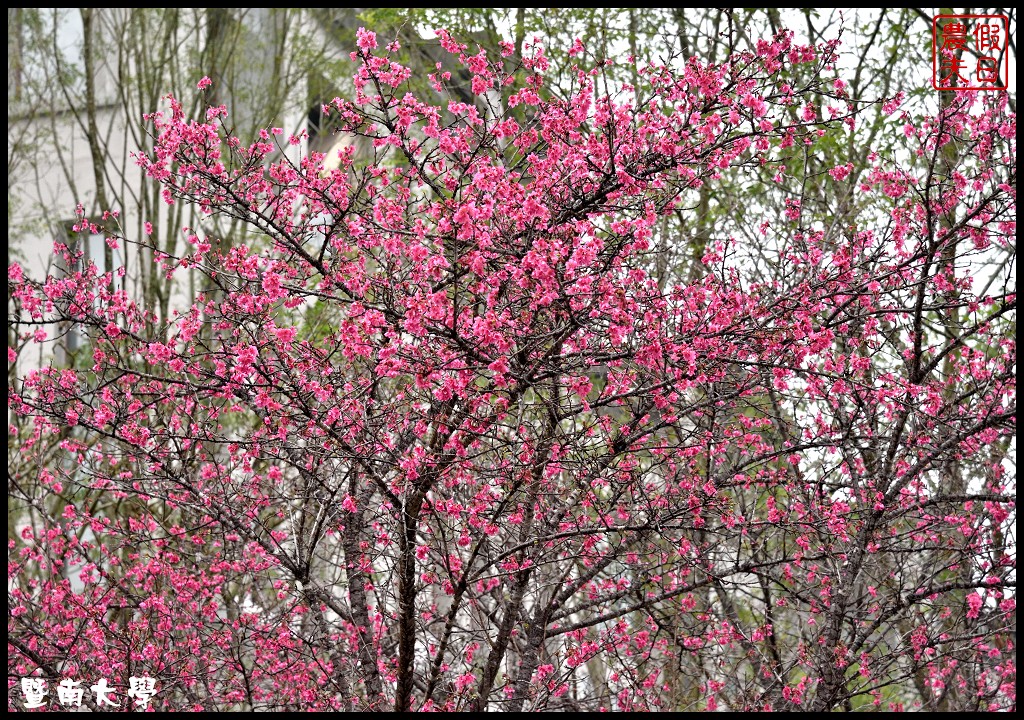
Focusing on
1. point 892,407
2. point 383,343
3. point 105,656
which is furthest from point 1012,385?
point 105,656

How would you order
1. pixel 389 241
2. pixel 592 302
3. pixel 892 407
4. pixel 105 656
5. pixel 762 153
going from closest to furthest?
pixel 592 302, pixel 389 241, pixel 762 153, pixel 892 407, pixel 105 656

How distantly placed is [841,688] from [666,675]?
282cm

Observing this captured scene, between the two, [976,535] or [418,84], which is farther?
[418,84]

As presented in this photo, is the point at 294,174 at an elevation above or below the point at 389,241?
above

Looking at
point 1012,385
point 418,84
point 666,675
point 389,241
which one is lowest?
point 666,675

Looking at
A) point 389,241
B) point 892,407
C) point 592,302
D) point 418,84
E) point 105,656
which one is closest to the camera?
point 592,302

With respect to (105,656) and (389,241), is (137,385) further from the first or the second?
(389,241)

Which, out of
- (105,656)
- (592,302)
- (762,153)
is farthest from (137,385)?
(762,153)

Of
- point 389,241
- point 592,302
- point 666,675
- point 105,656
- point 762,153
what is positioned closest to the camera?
point 592,302

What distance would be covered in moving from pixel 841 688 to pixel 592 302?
2727 mm

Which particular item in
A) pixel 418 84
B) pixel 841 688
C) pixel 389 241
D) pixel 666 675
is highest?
pixel 418 84

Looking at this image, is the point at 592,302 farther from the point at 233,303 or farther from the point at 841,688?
the point at 841,688

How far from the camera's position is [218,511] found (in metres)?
5.25

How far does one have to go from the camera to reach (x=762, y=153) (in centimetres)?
514
